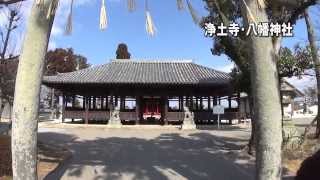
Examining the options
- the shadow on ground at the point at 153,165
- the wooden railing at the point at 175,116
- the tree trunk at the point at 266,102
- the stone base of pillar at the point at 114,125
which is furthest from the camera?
the wooden railing at the point at 175,116

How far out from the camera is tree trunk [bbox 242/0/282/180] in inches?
347

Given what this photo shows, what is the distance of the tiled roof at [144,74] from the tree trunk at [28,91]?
29021 mm

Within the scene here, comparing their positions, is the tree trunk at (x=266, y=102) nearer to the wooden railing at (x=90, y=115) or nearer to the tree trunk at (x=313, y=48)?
the tree trunk at (x=313, y=48)

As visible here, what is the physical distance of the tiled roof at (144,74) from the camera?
39250 mm

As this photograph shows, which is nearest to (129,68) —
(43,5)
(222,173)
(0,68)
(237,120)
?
(237,120)

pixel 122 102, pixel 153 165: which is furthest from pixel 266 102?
pixel 122 102

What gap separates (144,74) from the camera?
41.2 metres

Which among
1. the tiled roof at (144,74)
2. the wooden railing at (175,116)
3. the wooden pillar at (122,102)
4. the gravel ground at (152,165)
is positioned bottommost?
the gravel ground at (152,165)

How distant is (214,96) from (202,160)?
25352 millimetres

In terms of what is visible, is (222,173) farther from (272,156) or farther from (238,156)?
(272,156)

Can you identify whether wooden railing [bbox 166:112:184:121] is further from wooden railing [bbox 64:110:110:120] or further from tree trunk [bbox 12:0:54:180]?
tree trunk [bbox 12:0:54:180]

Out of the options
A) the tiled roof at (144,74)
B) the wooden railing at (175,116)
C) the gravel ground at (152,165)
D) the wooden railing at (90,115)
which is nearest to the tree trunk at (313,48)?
the gravel ground at (152,165)

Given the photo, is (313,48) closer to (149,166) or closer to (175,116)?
(149,166)

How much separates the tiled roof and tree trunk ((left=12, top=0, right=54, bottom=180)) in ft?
95.2
